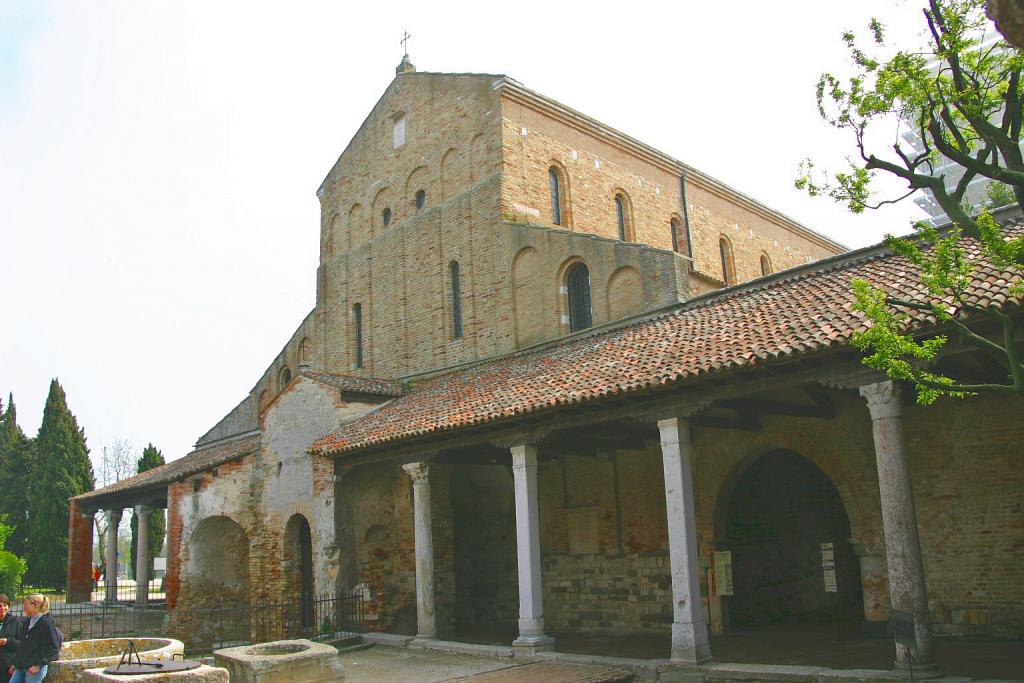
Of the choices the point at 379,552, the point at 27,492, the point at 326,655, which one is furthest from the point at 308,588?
the point at 27,492

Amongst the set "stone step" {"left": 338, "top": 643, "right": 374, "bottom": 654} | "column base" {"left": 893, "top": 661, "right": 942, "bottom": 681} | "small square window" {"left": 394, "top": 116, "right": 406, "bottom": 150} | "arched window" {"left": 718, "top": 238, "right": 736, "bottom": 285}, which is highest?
"small square window" {"left": 394, "top": 116, "right": 406, "bottom": 150}

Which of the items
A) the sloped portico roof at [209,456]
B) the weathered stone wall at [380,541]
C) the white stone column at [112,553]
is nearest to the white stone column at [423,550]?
the weathered stone wall at [380,541]

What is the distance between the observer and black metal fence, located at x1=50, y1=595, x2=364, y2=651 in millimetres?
18141

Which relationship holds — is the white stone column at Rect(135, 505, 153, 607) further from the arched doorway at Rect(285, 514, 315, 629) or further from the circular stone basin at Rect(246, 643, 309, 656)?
the circular stone basin at Rect(246, 643, 309, 656)

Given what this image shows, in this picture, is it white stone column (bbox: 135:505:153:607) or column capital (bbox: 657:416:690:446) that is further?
white stone column (bbox: 135:505:153:607)

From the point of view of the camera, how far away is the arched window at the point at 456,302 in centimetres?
2219

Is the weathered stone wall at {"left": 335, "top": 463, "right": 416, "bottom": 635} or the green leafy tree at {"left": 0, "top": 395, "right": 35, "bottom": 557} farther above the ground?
the green leafy tree at {"left": 0, "top": 395, "right": 35, "bottom": 557}

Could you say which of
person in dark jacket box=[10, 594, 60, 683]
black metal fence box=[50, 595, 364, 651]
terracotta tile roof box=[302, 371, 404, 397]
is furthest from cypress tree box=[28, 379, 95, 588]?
person in dark jacket box=[10, 594, 60, 683]

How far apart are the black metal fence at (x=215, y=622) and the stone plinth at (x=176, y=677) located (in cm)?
985

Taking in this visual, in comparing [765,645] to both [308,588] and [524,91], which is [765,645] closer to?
[308,588]

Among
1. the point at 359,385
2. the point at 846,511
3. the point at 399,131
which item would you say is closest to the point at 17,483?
the point at 399,131

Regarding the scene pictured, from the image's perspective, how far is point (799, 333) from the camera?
10.8 m

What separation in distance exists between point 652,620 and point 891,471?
7.38 meters

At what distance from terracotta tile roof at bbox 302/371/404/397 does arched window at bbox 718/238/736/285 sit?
10845 millimetres
